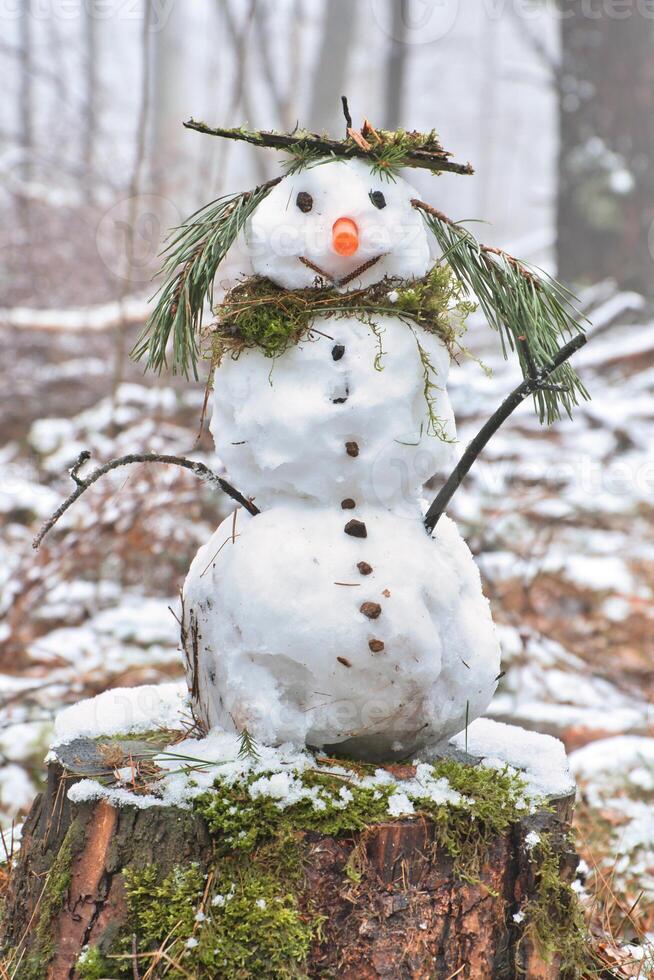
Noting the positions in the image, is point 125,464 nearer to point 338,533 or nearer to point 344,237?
point 338,533

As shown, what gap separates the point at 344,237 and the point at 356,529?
2.16ft

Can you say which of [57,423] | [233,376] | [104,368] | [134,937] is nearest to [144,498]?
[57,423]

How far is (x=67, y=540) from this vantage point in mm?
4656

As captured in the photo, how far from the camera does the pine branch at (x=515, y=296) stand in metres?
2.09

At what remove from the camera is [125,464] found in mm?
2043

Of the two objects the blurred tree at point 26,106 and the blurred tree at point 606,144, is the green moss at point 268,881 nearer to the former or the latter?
the blurred tree at point 606,144

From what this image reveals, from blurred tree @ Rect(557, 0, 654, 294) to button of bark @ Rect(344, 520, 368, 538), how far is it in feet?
20.2

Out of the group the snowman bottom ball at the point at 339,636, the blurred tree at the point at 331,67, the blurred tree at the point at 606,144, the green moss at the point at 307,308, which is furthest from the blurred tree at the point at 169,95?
the snowman bottom ball at the point at 339,636

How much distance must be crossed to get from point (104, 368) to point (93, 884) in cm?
690

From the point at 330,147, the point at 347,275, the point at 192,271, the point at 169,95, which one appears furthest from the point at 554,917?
the point at 169,95

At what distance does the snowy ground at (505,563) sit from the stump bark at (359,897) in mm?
1020

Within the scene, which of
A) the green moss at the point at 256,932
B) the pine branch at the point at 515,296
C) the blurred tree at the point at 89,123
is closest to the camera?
the green moss at the point at 256,932

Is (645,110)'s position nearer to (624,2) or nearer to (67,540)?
(624,2)

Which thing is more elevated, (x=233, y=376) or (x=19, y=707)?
(x=233, y=376)
